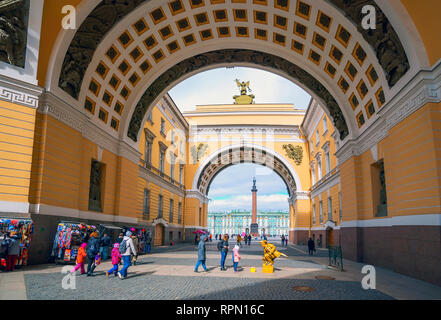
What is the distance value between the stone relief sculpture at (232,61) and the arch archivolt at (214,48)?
194 millimetres

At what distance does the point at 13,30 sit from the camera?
11109 millimetres

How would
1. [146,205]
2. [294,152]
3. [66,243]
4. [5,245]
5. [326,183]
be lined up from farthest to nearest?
1. [294,152]
2. [326,183]
3. [146,205]
4. [66,243]
5. [5,245]

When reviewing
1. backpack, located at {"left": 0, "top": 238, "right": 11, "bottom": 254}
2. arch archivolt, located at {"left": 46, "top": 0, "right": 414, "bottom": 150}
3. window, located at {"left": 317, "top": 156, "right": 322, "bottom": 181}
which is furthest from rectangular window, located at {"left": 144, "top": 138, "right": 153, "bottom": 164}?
window, located at {"left": 317, "top": 156, "right": 322, "bottom": 181}

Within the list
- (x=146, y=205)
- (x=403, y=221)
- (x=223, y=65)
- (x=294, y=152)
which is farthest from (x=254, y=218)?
(x=403, y=221)

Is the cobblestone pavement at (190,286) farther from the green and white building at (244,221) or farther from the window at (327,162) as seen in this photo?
the green and white building at (244,221)

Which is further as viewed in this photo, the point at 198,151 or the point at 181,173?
the point at 198,151

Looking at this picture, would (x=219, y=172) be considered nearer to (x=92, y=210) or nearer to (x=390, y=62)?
(x=92, y=210)

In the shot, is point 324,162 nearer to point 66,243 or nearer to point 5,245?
point 66,243

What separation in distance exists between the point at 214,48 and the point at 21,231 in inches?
541

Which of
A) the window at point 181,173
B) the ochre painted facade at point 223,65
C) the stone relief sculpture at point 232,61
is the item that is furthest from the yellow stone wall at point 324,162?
the window at point 181,173

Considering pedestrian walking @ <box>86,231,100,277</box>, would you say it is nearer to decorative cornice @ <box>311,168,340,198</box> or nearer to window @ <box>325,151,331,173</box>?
decorative cornice @ <box>311,168,340,198</box>

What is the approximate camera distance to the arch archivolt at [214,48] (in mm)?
14539

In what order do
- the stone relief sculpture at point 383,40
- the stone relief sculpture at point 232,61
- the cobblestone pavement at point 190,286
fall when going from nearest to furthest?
the cobblestone pavement at point 190,286 → the stone relief sculpture at point 383,40 → the stone relief sculpture at point 232,61

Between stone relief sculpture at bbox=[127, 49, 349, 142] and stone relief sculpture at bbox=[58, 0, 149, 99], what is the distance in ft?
17.7
